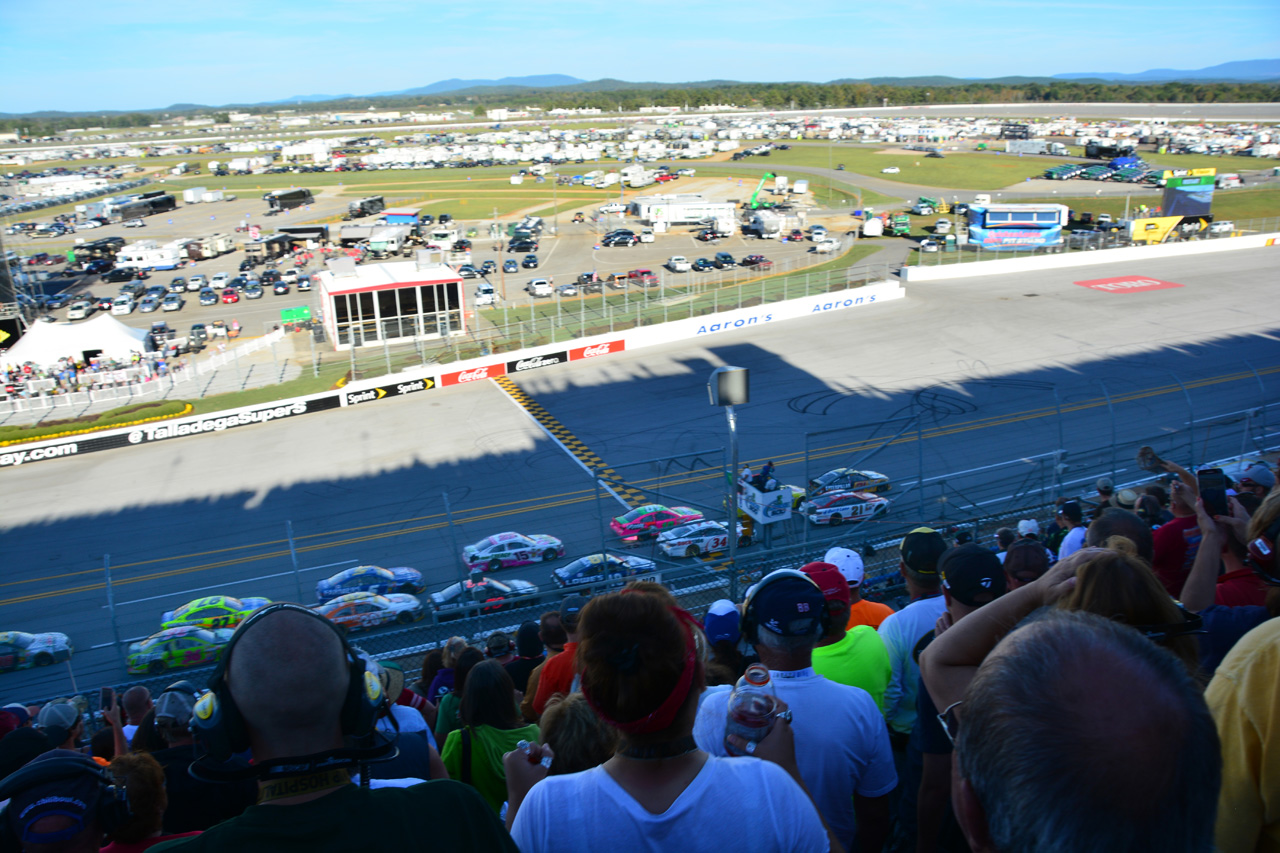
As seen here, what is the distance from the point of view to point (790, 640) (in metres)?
3.22

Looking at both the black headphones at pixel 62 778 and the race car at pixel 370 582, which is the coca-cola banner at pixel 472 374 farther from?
the black headphones at pixel 62 778

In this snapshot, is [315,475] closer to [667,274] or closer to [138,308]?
[667,274]

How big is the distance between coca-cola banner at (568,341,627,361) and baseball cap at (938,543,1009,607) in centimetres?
2610

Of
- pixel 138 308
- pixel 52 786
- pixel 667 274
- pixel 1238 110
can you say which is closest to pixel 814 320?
pixel 667 274

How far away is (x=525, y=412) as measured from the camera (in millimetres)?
24703

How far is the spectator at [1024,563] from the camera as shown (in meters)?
4.93

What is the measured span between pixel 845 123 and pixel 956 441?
139m

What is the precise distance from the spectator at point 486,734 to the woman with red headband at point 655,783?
79.5 inches

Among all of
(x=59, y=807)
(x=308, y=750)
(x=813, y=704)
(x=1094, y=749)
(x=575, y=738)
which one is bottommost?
(x=575, y=738)

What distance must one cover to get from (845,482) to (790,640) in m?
13.6

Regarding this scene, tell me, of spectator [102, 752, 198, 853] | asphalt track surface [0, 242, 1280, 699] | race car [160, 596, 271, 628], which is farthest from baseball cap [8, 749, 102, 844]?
race car [160, 596, 271, 628]

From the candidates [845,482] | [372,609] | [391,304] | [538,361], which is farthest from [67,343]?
[845,482]

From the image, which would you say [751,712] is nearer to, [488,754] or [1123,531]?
[488,754]

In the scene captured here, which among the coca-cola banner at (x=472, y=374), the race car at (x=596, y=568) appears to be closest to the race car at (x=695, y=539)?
the race car at (x=596, y=568)
